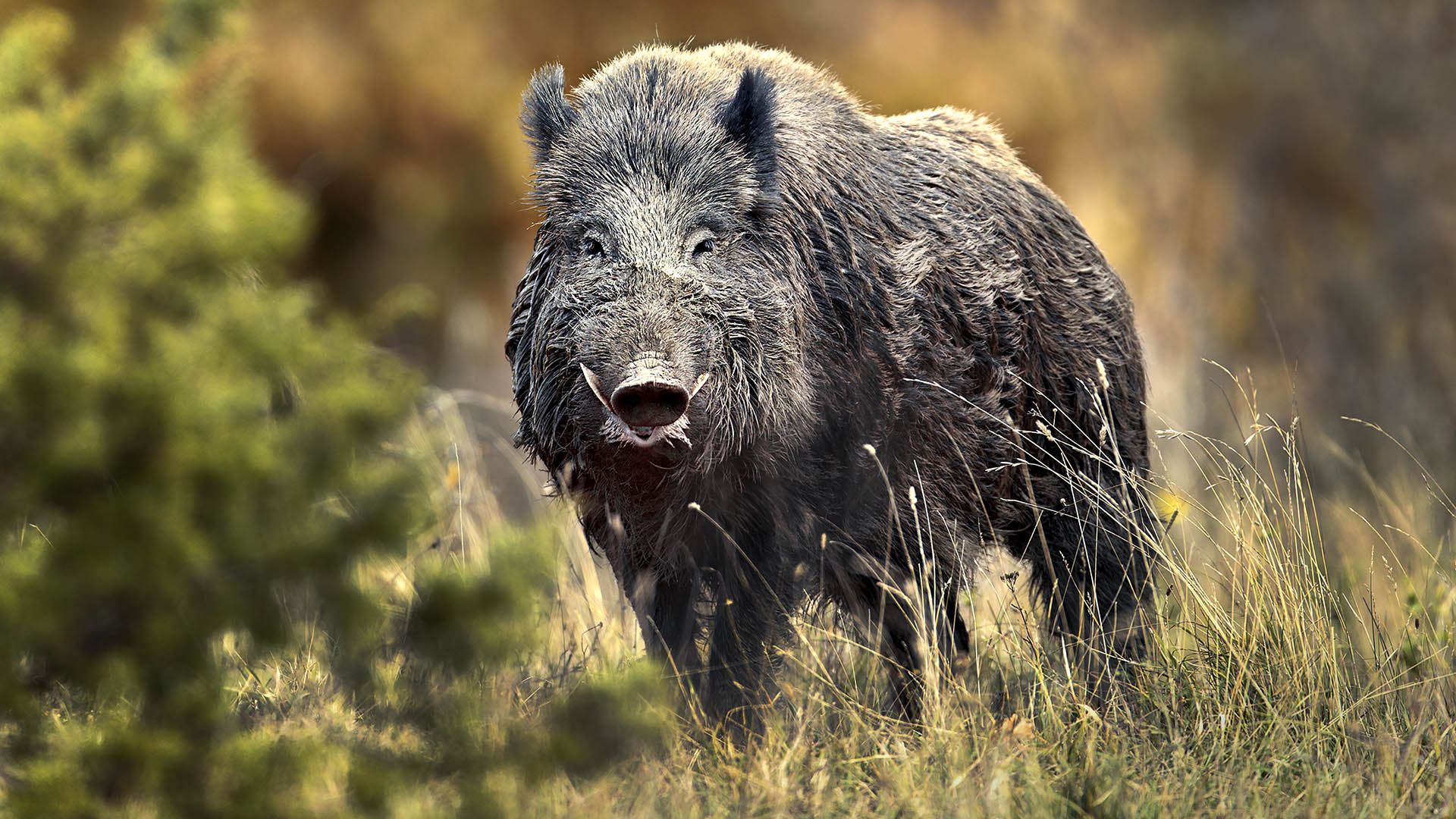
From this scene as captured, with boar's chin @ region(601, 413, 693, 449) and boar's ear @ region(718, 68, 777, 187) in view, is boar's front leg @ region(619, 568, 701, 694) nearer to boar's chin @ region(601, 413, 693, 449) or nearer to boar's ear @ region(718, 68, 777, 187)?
boar's chin @ region(601, 413, 693, 449)

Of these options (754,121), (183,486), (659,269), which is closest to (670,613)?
(659,269)

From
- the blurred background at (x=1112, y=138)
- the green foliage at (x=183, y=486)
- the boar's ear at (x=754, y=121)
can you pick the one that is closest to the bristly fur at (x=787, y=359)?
the boar's ear at (x=754, y=121)

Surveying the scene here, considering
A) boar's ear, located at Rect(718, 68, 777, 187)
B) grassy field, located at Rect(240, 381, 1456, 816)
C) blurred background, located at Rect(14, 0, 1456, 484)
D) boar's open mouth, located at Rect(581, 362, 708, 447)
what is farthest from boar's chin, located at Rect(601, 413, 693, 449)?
blurred background, located at Rect(14, 0, 1456, 484)

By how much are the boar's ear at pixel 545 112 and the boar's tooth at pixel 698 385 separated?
0.93 metres

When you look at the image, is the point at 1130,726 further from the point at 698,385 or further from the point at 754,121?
the point at 754,121

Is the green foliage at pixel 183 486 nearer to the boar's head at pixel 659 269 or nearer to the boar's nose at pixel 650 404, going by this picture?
the boar's nose at pixel 650 404

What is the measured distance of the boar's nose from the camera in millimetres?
3176

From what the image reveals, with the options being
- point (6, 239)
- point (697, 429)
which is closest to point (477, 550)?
point (697, 429)

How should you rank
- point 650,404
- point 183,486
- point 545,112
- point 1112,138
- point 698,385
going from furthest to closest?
point 1112,138 → point 545,112 → point 698,385 → point 650,404 → point 183,486

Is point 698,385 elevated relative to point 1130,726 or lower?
elevated

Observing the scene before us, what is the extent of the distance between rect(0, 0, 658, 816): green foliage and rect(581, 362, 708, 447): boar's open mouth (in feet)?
2.87

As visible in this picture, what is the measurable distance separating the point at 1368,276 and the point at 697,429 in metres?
11.3

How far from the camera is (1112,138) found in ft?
42.8

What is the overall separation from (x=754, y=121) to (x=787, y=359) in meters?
0.69
